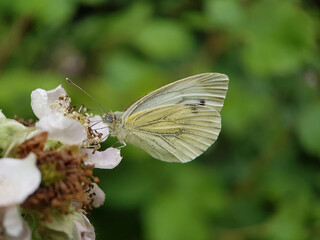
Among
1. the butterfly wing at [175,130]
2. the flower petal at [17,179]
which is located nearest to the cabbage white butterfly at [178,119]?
the butterfly wing at [175,130]

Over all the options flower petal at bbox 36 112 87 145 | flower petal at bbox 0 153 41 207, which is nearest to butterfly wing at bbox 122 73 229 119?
flower petal at bbox 36 112 87 145

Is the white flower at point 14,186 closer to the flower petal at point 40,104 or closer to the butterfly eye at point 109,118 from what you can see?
the flower petal at point 40,104

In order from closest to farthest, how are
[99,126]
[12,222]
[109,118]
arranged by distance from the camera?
[12,222]
[99,126]
[109,118]

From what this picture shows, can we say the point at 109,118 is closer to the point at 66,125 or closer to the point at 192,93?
the point at 192,93

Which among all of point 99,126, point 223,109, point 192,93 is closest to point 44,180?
point 99,126

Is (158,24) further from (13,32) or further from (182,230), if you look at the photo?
(182,230)

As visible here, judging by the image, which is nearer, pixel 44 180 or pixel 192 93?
pixel 44 180

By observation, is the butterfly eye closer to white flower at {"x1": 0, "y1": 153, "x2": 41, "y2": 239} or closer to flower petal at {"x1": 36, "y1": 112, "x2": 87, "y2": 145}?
flower petal at {"x1": 36, "y1": 112, "x2": 87, "y2": 145}
